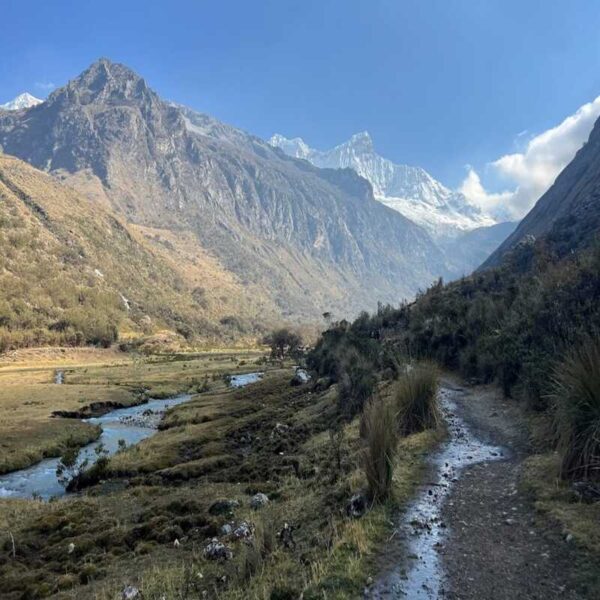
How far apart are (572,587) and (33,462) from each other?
142 ft

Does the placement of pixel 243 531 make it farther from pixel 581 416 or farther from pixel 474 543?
pixel 581 416

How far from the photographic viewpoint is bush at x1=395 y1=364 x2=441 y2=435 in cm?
2191

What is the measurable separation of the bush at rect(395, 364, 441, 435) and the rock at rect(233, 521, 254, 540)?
25.0 feet

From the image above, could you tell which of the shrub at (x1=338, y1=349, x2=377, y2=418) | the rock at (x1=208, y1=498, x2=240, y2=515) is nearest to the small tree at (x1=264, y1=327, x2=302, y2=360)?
the shrub at (x1=338, y1=349, x2=377, y2=418)

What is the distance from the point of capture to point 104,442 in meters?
50.9

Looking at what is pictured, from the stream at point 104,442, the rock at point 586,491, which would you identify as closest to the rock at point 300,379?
the stream at point 104,442

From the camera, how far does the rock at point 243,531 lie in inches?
660

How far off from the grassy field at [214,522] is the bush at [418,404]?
132 cm

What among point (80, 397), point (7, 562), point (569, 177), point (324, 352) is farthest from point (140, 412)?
point (569, 177)

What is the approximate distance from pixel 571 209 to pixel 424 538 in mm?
133878

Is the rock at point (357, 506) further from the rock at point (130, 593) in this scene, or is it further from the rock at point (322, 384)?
the rock at point (322, 384)

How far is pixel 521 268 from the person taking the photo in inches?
3268

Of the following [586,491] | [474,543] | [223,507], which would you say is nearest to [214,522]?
[223,507]

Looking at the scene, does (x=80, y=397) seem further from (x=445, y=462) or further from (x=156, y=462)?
(x=445, y=462)
